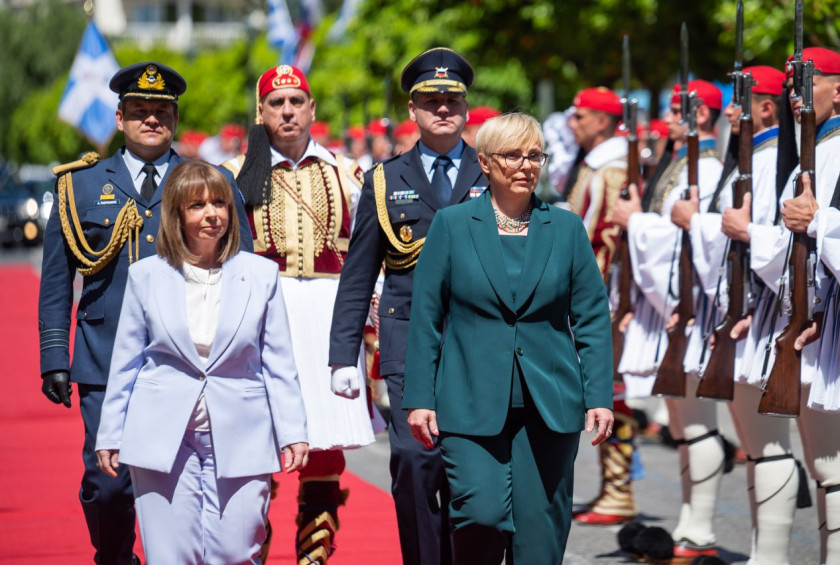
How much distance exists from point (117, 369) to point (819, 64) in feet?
10.5

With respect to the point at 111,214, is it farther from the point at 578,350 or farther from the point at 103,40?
the point at 103,40

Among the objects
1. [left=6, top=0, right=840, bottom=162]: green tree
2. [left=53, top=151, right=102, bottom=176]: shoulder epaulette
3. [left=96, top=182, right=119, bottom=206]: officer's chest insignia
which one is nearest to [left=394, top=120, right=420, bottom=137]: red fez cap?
[left=6, top=0, right=840, bottom=162]: green tree

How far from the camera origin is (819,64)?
6.64 metres

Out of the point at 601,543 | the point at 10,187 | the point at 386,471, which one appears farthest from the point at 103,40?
the point at 10,187

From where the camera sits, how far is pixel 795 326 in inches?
245

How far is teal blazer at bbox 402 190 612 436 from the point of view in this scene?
17.2ft

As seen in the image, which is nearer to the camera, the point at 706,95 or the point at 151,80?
the point at 151,80

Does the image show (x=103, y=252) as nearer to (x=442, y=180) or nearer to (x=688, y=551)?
(x=442, y=180)

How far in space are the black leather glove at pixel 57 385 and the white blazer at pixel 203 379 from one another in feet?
3.05

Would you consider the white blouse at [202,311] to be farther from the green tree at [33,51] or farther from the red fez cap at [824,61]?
the green tree at [33,51]

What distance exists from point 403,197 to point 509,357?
1.40m

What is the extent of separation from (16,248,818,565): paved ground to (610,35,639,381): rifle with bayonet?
887 mm

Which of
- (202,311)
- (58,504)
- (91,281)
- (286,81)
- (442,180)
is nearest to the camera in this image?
(202,311)

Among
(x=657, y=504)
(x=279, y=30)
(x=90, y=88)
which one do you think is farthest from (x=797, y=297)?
(x=279, y=30)
